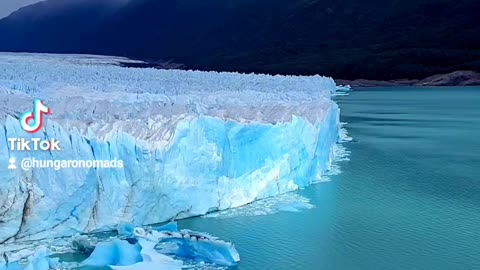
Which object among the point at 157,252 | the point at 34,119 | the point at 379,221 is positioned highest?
the point at 34,119

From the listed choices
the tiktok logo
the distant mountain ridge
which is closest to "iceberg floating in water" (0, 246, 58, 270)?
the tiktok logo

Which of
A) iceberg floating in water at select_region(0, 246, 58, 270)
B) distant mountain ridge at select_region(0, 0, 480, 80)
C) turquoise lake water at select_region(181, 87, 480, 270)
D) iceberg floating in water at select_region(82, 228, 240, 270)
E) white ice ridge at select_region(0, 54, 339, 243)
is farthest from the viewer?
distant mountain ridge at select_region(0, 0, 480, 80)

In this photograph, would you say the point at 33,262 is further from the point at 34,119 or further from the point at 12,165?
the point at 34,119

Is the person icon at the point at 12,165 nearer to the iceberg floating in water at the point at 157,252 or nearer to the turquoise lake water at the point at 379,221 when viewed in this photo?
the iceberg floating in water at the point at 157,252

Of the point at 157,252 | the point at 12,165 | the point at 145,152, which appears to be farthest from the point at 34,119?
the point at 157,252

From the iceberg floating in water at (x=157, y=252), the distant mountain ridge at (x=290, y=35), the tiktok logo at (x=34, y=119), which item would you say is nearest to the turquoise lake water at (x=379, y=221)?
the iceberg floating in water at (x=157, y=252)

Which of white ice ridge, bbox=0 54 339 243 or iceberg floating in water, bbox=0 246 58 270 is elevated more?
white ice ridge, bbox=0 54 339 243

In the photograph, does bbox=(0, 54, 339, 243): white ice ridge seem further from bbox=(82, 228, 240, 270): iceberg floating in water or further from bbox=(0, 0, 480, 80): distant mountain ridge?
bbox=(0, 0, 480, 80): distant mountain ridge
